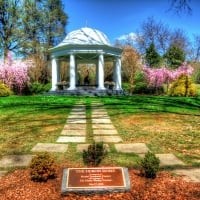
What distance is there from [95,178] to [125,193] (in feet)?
1.45

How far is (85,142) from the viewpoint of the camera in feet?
25.1

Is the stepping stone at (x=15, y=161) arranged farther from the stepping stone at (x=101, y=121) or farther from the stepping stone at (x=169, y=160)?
the stepping stone at (x=101, y=121)

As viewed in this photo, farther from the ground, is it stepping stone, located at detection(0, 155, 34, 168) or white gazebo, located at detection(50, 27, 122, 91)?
white gazebo, located at detection(50, 27, 122, 91)

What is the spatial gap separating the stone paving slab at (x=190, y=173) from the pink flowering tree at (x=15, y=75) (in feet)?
83.4

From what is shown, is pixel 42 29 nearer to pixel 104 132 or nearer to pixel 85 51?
pixel 85 51

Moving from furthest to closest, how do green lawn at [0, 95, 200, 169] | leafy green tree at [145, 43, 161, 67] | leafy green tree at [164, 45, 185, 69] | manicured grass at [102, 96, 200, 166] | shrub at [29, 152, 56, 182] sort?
leafy green tree at [164, 45, 185, 69] < leafy green tree at [145, 43, 161, 67] < manicured grass at [102, 96, 200, 166] < green lawn at [0, 95, 200, 169] < shrub at [29, 152, 56, 182]

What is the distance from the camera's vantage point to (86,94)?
2339 centimetres

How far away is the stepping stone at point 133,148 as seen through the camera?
6787 mm

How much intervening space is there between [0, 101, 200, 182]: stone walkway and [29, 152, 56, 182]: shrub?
834mm

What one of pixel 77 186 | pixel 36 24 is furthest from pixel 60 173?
pixel 36 24

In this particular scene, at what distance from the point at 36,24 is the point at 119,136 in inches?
1453

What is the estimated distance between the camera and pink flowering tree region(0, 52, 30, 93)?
29.0 m

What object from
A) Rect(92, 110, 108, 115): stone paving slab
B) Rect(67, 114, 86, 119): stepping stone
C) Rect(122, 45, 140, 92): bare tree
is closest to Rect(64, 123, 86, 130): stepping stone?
Rect(67, 114, 86, 119): stepping stone

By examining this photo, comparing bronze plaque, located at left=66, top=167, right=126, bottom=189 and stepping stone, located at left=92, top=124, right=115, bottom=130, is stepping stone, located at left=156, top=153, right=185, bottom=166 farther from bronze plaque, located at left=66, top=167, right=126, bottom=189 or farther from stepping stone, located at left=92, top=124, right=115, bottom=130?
stepping stone, located at left=92, top=124, right=115, bottom=130
